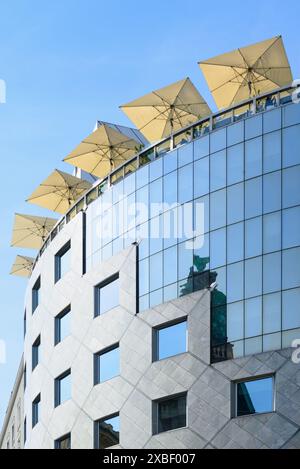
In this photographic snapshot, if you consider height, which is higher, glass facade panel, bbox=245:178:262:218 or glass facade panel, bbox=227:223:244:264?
glass facade panel, bbox=245:178:262:218

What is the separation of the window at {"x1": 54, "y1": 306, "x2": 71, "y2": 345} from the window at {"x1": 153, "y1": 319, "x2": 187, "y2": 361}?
7.00m

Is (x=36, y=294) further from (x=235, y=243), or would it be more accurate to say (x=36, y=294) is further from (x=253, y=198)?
(x=253, y=198)

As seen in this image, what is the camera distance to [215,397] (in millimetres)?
37781

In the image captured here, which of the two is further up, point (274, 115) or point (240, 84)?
point (240, 84)

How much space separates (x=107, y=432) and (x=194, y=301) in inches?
265

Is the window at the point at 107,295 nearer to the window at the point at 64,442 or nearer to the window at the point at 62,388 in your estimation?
the window at the point at 62,388

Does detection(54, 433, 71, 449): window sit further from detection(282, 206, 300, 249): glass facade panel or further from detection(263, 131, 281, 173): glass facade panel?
detection(263, 131, 281, 173): glass facade panel

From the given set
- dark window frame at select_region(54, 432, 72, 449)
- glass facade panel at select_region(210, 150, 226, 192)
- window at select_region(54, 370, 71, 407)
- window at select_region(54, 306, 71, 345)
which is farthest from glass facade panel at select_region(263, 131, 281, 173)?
dark window frame at select_region(54, 432, 72, 449)

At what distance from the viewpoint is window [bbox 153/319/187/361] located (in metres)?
39.8

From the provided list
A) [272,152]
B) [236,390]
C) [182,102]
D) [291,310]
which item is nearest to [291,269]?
[291,310]

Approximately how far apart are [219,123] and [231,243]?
4.95 m

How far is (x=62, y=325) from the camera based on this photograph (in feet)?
157

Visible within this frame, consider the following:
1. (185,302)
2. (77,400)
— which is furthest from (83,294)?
(185,302)
